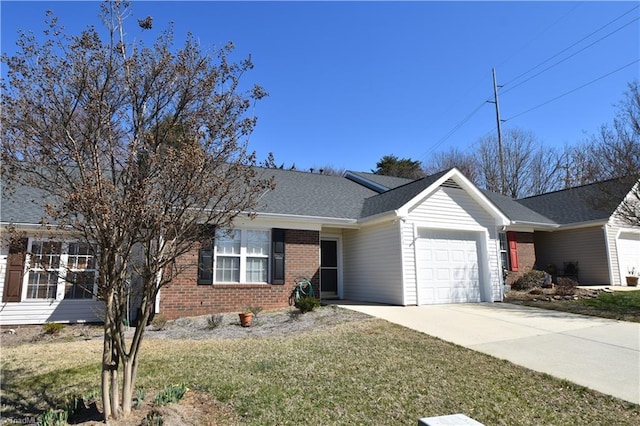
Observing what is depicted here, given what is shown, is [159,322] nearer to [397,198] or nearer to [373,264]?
[373,264]

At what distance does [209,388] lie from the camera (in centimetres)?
514

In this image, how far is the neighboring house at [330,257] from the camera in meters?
10.6

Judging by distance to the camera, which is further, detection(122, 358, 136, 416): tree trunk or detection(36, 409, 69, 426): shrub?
detection(122, 358, 136, 416): tree trunk

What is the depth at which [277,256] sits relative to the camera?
40.5 feet

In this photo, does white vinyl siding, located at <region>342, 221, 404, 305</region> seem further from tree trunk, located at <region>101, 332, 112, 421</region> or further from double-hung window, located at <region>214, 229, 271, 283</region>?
Answer: tree trunk, located at <region>101, 332, 112, 421</region>

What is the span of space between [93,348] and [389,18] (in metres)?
11.9

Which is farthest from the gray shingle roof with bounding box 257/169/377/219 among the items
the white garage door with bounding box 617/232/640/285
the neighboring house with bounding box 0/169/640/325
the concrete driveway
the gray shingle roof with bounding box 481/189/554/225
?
the white garage door with bounding box 617/232/640/285

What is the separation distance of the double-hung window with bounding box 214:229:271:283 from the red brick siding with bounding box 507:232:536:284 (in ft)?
35.6

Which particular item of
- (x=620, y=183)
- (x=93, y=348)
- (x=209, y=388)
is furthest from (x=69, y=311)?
(x=620, y=183)

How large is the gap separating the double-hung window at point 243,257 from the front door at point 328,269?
2993mm

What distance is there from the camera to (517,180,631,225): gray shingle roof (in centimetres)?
1442

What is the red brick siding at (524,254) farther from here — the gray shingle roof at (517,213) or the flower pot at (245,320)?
the flower pot at (245,320)

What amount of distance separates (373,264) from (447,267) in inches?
96.7

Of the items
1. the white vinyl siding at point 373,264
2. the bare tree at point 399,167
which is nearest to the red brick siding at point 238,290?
the white vinyl siding at point 373,264
